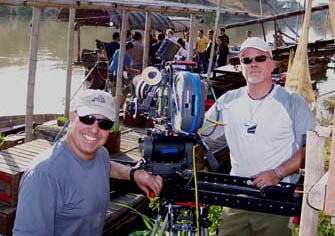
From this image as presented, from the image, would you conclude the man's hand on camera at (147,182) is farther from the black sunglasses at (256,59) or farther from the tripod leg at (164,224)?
the black sunglasses at (256,59)

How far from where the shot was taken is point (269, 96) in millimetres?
2615

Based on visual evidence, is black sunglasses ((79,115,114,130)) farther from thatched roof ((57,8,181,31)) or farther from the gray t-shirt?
thatched roof ((57,8,181,31))

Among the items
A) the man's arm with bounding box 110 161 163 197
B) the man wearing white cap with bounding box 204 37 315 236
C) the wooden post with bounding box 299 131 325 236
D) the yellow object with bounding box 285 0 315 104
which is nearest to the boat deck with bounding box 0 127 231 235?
the man wearing white cap with bounding box 204 37 315 236

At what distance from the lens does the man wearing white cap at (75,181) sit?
1.83m

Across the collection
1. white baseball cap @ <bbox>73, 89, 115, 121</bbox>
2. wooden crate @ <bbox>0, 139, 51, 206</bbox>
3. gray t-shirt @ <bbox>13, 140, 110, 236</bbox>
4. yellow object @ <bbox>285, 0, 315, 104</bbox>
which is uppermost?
yellow object @ <bbox>285, 0, 315, 104</bbox>

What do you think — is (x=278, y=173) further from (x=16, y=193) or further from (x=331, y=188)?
(x=16, y=193)

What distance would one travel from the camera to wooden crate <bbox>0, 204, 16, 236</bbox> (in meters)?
3.46

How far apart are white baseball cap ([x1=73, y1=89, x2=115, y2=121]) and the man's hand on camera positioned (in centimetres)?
26

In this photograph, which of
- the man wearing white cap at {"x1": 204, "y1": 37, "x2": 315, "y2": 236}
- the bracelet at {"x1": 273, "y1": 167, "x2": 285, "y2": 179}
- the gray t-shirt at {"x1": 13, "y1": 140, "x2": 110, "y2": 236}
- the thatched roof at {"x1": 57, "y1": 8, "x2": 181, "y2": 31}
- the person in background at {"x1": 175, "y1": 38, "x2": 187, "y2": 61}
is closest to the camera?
the gray t-shirt at {"x1": 13, "y1": 140, "x2": 110, "y2": 236}

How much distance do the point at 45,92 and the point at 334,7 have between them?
46.7ft

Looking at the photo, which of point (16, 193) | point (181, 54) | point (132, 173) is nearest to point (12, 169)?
point (16, 193)

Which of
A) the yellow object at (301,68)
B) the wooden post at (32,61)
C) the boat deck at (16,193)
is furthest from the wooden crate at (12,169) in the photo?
the yellow object at (301,68)

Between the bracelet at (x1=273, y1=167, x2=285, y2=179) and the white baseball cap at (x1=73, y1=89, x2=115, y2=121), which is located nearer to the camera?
the white baseball cap at (x1=73, y1=89, x2=115, y2=121)

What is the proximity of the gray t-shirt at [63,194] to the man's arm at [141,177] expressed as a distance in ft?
0.22
